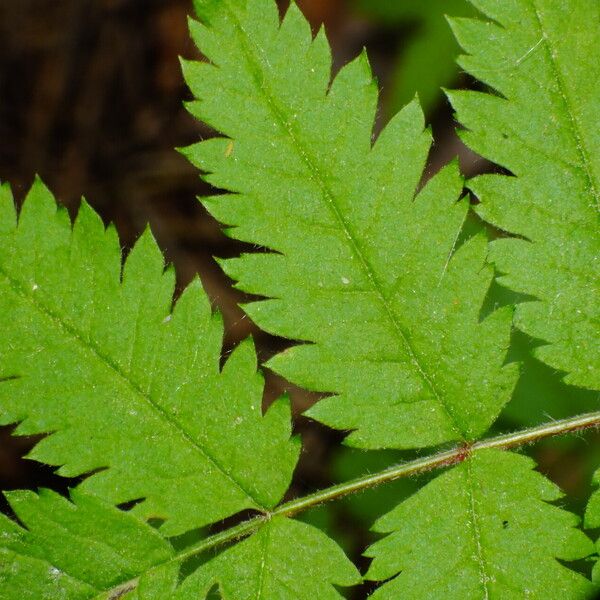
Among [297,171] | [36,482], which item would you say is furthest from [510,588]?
[36,482]

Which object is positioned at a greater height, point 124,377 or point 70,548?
point 124,377

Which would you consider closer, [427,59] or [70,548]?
[70,548]

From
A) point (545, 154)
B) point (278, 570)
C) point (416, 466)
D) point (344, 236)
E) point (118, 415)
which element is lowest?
point (278, 570)

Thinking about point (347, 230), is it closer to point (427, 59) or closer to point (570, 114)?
point (570, 114)

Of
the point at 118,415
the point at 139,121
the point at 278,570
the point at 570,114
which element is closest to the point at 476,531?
the point at 278,570

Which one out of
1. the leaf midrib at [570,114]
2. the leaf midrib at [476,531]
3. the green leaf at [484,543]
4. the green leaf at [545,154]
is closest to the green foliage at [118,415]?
the green leaf at [484,543]

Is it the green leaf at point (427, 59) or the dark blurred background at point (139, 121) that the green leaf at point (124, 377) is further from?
the green leaf at point (427, 59)
